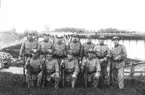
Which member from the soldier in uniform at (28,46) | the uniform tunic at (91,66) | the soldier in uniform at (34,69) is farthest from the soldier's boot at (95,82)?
the soldier in uniform at (28,46)

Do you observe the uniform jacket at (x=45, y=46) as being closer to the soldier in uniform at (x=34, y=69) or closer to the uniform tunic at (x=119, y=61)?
the soldier in uniform at (x=34, y=69)

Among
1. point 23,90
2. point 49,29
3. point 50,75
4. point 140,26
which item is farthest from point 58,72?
point 49,29

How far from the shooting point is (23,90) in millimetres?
6852

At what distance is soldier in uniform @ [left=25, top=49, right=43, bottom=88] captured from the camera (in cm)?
791

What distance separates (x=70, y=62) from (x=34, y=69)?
1258mm

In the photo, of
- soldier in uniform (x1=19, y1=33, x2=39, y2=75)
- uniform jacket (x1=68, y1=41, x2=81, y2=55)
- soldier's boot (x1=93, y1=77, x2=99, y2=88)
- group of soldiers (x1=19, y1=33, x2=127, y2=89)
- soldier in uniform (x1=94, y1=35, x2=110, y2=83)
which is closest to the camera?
group of soldiers (x1=19, y1=33, x2=127, y2=89)

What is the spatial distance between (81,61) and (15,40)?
12.9m

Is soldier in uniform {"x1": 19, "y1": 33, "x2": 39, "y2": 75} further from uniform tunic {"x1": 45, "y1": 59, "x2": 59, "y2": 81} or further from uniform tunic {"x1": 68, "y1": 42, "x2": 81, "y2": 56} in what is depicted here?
uniform tunic {"x1": 68, "y1": 42, "x2": 81, "y2": 56}

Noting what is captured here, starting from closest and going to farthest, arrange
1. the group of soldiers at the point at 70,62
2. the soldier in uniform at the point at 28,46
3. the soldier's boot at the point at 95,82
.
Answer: the group of soldiers at the point at 70,62 < the soldier's boot at the point at 95,82 < the soldier in uniform at the point at 28,46

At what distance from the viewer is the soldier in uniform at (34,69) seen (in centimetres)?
791

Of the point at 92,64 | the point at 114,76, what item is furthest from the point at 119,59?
the point at 92,64

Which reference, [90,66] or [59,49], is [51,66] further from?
[90,66]

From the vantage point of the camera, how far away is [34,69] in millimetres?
8086

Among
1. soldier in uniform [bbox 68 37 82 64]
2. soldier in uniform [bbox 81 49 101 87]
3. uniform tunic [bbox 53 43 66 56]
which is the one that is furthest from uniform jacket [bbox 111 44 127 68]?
uniform tunic [bbox 53 43 66 56]
